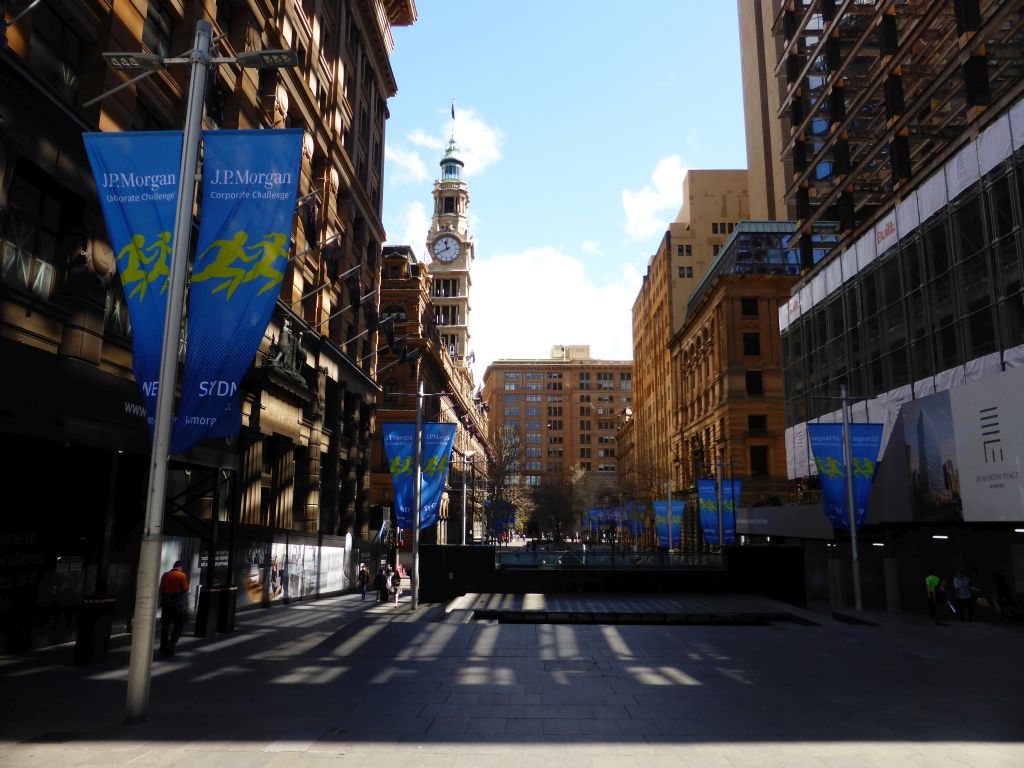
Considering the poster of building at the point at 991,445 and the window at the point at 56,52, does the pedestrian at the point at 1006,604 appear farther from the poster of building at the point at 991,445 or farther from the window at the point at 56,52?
the window at the point at 56,52

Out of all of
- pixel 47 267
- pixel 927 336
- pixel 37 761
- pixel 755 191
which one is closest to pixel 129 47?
pixel 47 267

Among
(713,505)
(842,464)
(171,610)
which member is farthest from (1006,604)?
(171,610)

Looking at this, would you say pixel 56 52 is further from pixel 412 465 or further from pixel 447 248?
pixel 447 248

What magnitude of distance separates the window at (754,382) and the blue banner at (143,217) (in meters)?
64.3

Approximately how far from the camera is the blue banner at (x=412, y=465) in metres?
28.7

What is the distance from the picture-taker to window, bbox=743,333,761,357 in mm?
70750

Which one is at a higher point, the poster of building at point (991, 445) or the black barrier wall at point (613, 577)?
the poster of building at point (991, 445)

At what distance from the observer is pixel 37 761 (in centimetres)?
835

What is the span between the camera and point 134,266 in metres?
11.2

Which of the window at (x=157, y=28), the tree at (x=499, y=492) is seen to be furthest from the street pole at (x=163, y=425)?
the tree at (x=499, y=492)

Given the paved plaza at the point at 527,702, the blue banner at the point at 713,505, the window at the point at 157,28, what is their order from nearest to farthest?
1. the paved plaza at the point at 527,702
2. the window at the point at 157,28
3. the blue banner at the point at 713,505

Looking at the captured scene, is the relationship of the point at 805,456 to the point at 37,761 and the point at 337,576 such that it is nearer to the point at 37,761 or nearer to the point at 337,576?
the point at 337,576

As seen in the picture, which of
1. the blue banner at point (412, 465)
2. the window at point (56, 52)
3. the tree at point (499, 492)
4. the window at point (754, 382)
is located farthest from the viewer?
the tree at point (499, 492)

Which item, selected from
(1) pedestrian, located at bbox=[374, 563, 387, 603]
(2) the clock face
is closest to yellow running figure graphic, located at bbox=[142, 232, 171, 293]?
(1) pedestrian, located at bbox=[374, 563, 387, 603]
